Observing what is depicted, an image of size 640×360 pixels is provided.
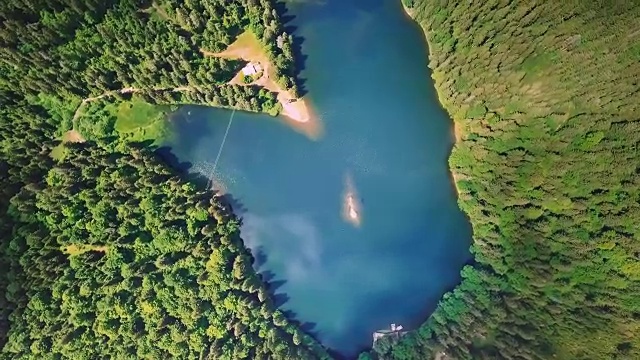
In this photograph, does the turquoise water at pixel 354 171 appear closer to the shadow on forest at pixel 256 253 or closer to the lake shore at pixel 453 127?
the shadow on forest at pixel 256 253

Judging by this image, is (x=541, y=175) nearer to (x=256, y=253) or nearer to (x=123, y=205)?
(x=256, y=253)

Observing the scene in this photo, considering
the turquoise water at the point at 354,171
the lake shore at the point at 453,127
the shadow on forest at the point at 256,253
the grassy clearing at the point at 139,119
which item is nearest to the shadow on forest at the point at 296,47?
the turquoise water at the point at 354,171

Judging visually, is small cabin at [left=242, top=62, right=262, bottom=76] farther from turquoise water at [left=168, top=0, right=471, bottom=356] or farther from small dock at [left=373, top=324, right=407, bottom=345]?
small dock at [left=373, top=324, right=407, bottom=345]

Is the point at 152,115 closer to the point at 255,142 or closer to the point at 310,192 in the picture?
the point at 255,142

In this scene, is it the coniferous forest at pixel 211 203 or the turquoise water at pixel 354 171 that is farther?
the turquoise water at pixel 354 171

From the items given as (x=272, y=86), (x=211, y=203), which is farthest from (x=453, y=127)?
(x=211, y=203)

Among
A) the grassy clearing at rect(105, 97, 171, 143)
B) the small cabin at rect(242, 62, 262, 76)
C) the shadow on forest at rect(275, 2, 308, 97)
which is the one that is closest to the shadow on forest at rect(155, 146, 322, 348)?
the grassy clearing at rect(105, 97, 171, 143)

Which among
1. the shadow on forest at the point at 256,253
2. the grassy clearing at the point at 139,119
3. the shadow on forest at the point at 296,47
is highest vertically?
the shadow on forest at the point at 296,47
